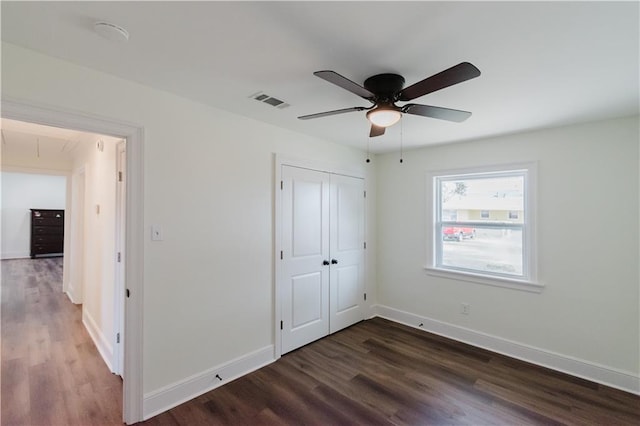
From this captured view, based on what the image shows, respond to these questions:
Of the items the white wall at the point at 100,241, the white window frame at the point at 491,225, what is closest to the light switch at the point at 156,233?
the white wall at the point at 100,241

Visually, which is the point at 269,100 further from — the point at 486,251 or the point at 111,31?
the point at 486,251

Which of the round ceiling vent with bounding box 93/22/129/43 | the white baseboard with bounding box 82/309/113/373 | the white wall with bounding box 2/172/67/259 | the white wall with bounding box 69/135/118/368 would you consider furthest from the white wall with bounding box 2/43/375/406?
the white wall with bounding box 2/172/67/259

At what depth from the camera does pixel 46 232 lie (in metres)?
9.50

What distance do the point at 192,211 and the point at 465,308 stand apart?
129 inches

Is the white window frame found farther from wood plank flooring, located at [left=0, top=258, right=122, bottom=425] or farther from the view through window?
wood plank flooring, located at [left=0, top=258, right=122, bottom=425]

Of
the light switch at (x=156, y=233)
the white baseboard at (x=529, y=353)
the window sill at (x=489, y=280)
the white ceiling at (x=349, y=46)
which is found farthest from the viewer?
the window sill at (x=489, y=280)

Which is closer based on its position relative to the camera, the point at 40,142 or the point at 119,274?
the point at 119,274

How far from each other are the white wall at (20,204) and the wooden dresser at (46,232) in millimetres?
233

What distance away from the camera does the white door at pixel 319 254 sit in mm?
3199

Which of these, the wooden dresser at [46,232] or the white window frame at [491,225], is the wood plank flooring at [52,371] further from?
the wooden dresser at [46,232]

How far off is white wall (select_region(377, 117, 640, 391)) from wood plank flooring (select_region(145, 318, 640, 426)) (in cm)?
35

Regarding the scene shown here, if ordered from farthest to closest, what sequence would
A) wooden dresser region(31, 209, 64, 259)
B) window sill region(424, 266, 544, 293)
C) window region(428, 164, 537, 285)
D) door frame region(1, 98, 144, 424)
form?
wooden dresser region(31, 209, 64, 259) < window region(428, 164, 537, 285) < window sill region(424, 266, 544, 293) < door frame region(1, 98, 144, 424)

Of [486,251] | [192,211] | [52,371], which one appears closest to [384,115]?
[192,211]

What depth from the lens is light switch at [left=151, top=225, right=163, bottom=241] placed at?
219cm
